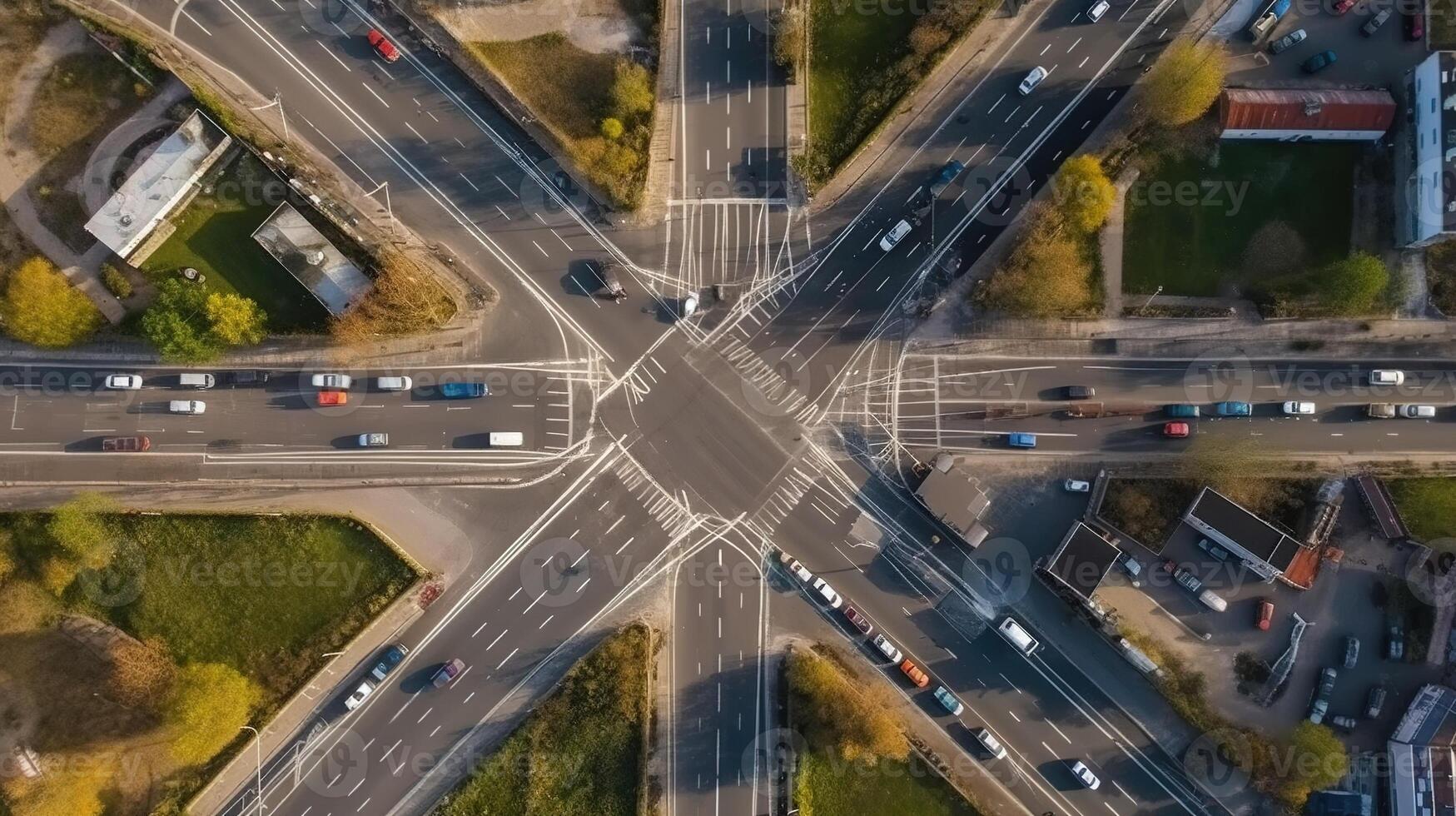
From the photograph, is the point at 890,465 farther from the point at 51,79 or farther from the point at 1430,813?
the point at 51,79

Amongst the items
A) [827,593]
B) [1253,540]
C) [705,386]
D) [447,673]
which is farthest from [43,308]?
[1253,540]

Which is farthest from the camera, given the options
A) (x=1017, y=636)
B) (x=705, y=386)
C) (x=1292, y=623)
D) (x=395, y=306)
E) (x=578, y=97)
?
(x=578, y=97)

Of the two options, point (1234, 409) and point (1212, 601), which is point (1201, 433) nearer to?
point (1234, 409)

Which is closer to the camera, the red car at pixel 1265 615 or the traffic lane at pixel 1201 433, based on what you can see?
the red car at pixel 1265 615

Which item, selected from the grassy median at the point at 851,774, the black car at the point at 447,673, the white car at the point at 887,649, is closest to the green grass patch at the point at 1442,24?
the white car at the point at 887,649

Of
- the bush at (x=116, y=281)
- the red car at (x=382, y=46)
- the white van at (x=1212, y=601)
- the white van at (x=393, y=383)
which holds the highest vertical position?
the white van at (x=1212, y=601)

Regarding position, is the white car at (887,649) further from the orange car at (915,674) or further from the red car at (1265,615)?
the red car at (1265,615)

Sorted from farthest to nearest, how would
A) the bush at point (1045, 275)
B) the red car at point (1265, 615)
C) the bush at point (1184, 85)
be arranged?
the red car at point (1265, 615) → the bush at point (1045, 275) → the bush at point (1184, 85)
